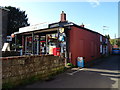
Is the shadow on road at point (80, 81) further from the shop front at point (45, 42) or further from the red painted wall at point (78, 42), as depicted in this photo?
the shop front at point (45, 42)

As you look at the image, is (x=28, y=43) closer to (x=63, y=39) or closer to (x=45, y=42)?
(x=45, y=42)

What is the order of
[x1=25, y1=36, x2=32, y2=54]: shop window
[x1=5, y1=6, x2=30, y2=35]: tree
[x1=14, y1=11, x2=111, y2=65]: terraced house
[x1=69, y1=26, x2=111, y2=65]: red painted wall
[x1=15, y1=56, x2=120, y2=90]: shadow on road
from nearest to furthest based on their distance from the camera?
1. [x1=15, y1=56, x2=120, y2=90]: shadow on road
2. [x1=14, y1=11, x2=111, y2=65]: terraced house
3. [x1=69, y1=26, x2=111, y2=65]: red painted wall
4. [x1=25, y1=36, x2=32, y2=54]: shop window
5. [x1=5, y1=6, x2=30, y2=35]: tree

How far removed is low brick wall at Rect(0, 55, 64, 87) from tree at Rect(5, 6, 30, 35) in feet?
90.3

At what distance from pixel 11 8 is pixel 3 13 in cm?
395

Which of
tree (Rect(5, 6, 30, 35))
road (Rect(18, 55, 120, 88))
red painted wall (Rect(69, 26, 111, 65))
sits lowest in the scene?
road (Rect(18, 55, 120, 88))

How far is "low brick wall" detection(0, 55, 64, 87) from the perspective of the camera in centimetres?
514

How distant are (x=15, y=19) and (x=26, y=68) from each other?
→ 32.3m

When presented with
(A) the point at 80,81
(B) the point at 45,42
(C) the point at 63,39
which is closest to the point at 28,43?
(B) the point at 45,42

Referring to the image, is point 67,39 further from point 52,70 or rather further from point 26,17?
point 26,17

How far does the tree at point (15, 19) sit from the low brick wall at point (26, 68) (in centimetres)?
2753

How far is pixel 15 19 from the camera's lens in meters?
34.6

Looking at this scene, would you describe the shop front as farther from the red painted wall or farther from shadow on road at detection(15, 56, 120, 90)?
shadow on road at detection(15, 56, 120, 90)

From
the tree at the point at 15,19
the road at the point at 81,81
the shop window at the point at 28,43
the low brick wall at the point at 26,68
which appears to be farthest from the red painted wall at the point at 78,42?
the tree at the point at 15,19

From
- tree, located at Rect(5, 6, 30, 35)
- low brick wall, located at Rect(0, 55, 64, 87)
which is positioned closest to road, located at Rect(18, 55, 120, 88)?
low brick wall, located at Rect(0, 55, 64, 87)
